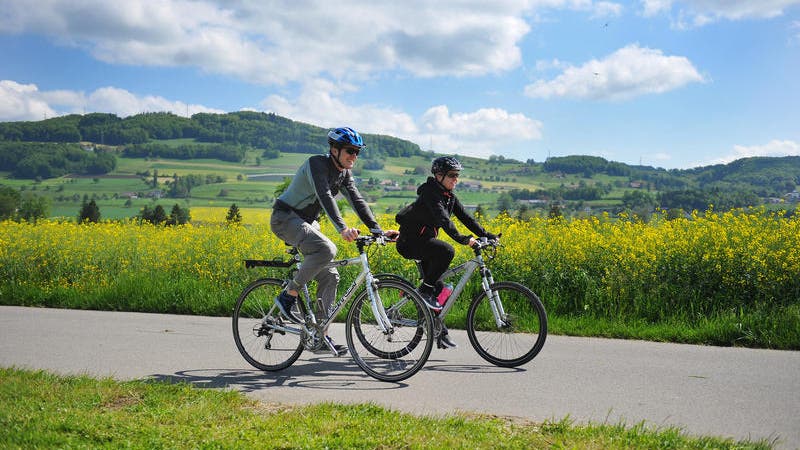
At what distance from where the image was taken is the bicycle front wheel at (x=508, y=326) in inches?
260

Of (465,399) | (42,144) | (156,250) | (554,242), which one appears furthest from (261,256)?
(42,144)

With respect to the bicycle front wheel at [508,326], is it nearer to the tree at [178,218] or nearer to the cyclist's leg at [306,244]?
the cyclist's leg at [306,244]

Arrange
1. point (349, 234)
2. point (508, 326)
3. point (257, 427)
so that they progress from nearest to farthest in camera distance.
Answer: point (257, 427)
point (349, 234)
point (508, 326)

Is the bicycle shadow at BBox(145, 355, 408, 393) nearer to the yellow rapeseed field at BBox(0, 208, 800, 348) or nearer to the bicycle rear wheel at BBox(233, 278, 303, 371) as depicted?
the bicycle rear wheel at BBox(233, 278, 303, 371)

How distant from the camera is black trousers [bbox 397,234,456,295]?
276 inches

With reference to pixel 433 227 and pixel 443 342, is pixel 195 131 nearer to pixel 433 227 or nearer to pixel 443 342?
pixel 433 227

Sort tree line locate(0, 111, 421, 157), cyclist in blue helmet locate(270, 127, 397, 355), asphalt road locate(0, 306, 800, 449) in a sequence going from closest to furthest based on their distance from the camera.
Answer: asphalt road locate(0, 306, 800, 449)
cyclist in blue helmet locate(270, 127, 397, 355)
tree line locate(0, 111, 421, 157)

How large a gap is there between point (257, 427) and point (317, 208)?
2631 millimetres

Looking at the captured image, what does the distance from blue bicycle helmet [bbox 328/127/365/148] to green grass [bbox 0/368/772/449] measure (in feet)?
8.04

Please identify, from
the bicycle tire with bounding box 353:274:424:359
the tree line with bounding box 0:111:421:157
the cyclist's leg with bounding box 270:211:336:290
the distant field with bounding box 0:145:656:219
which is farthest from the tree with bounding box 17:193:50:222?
the tree line with bounding box 0:111:421:157

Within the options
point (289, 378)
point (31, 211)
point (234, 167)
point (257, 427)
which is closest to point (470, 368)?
point (289, 378)

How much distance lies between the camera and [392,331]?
6.32 m

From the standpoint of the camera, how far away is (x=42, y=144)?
15350cm

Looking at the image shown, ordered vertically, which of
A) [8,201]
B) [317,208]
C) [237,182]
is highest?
[317,208]
